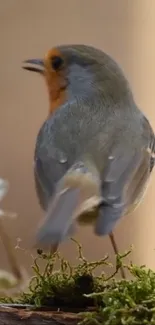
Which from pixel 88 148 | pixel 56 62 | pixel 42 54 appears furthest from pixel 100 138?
pixel 42 54

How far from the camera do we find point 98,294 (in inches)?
49.9

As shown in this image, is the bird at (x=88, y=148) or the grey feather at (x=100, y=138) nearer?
the bird at (x=88, y=148)

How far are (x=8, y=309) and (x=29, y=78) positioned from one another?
208cm

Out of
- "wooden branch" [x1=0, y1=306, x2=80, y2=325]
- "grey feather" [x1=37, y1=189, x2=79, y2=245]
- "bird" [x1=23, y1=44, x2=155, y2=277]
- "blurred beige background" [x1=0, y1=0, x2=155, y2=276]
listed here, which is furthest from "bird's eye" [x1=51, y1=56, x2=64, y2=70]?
"blurred beige background" [x1=0, y1=0, x2=155, y2=276]

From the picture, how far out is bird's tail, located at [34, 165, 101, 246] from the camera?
1204mm

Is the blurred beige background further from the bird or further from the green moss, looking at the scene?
the green moss

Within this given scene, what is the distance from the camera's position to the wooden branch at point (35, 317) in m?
1.21

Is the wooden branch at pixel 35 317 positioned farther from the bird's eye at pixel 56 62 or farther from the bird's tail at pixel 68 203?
the bird's eye at pixel 56 62

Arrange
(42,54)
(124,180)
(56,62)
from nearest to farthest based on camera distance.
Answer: (124,180), (56,62), (42,54)

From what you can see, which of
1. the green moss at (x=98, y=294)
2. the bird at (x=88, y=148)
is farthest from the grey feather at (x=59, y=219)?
the green moss at (x=98, y=294)

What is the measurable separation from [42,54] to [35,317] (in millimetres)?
2116

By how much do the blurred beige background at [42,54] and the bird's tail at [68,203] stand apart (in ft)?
5.12

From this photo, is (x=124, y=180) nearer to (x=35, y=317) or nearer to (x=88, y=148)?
(x=88, y=148)

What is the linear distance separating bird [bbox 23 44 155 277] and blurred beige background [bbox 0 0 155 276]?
1098 millimetres
